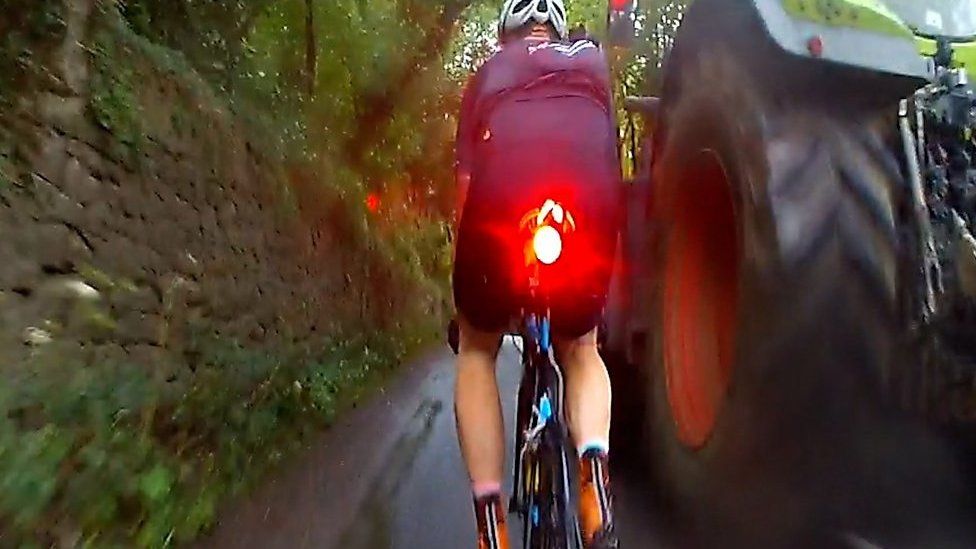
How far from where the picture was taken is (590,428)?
3.49 m

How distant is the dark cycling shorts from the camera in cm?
335

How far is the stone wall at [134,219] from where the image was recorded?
153 inches

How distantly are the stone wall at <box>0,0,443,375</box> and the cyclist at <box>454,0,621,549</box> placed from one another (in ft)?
4.86

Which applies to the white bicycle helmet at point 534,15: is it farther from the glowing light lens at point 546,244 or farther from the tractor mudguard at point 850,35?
the tractor mudguard at point 850,35

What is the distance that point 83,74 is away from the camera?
178 inches

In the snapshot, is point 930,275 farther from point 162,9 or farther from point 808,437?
point 162,9

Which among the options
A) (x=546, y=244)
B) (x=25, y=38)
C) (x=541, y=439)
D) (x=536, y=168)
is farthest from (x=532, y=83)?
(x=25, y=38)

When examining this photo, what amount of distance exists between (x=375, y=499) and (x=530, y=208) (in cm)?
302

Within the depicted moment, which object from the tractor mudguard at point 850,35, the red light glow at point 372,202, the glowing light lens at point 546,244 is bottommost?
the glowing light lens at point 546,244

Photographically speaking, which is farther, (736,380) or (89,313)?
(89,313)

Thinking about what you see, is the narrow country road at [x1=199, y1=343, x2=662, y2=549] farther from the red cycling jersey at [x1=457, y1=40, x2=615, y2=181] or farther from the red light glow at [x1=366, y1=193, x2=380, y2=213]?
the red light glow at [x1=366, y1=193, x2=380, y2=213]

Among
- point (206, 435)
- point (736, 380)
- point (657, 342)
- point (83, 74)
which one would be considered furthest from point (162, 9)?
point (736, 380)

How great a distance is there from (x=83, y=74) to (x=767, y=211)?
3010 millimetres

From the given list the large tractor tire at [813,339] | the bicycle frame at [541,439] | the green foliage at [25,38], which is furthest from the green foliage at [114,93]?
the large tractor tire at [813,339]
